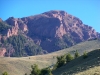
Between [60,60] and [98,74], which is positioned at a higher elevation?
[60,60]

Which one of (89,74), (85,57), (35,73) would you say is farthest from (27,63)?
(89,74)

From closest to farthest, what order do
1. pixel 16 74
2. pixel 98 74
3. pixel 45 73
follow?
pixel 98 74 < pixel 45 73 < pixel 16 74

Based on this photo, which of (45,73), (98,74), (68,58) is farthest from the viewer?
(68,58)

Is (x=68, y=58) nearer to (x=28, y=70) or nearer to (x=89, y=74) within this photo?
(x=89, y=74)

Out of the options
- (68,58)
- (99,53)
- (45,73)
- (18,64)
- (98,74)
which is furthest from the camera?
(18,64)

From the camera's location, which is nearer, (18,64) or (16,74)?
(16,74)

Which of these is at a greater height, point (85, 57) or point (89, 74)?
point (85, 57)

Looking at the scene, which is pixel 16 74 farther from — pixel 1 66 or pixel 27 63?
pixel 27 63

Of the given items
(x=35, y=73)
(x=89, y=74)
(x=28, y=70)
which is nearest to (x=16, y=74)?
(x=28, y=70)

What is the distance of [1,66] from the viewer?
14612cm

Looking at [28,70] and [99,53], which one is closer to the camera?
[99,53]

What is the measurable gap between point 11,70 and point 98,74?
11956cm

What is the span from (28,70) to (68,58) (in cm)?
8593

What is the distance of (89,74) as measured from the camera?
32.4m
